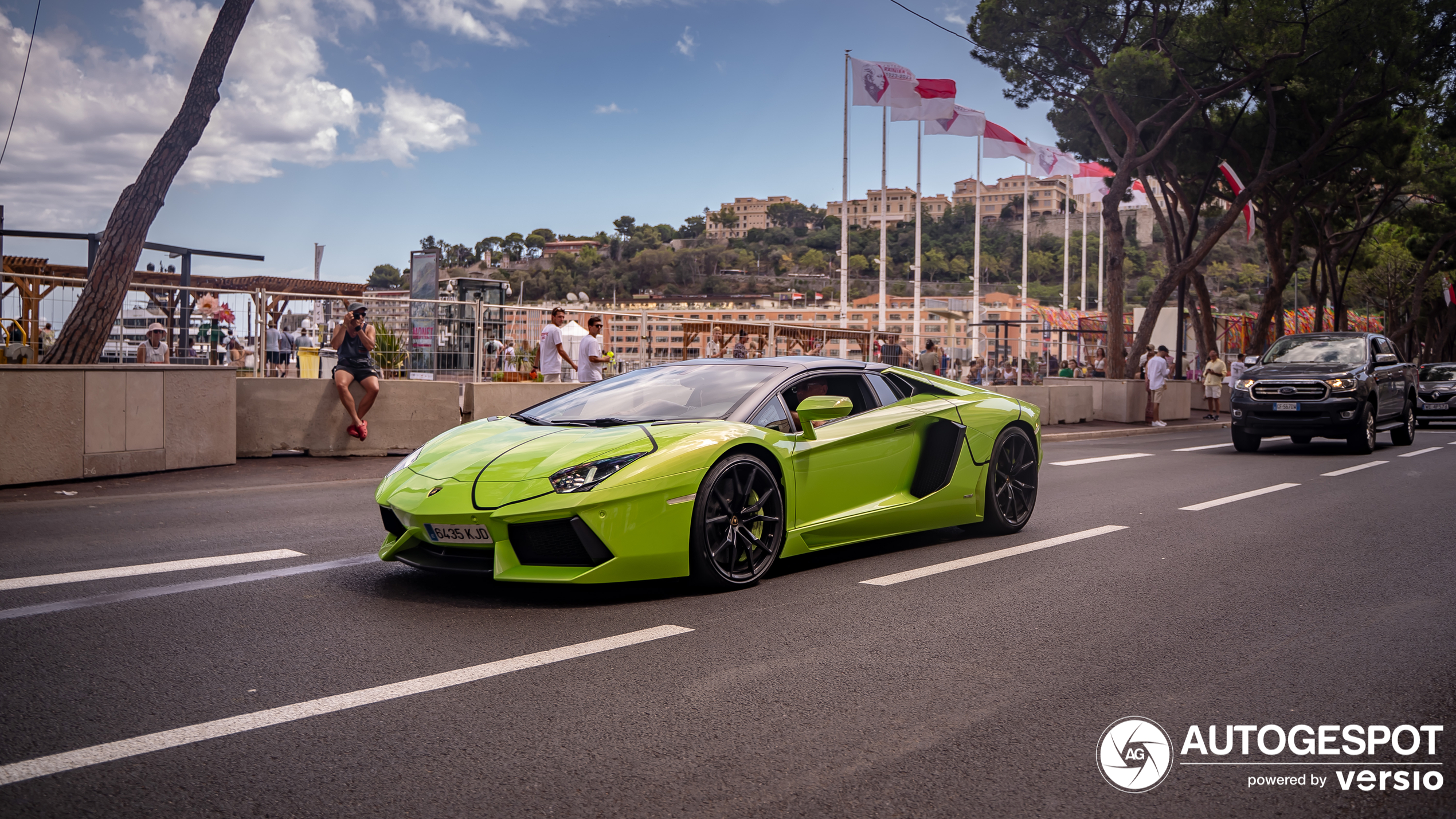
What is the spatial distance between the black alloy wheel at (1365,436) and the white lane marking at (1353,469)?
1352mm

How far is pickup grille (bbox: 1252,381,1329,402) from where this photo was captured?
15.2m

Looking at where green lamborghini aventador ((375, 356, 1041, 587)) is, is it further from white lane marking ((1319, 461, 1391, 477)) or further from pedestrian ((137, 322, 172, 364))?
pedestrian ((137, 322, 172, 364))

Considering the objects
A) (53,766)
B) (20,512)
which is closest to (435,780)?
(53,766)

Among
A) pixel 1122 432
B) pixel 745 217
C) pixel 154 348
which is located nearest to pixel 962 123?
pixel 1122 432

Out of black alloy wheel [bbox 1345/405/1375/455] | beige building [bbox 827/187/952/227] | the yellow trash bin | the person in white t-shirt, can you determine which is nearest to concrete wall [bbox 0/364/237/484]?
the yellow trash bin

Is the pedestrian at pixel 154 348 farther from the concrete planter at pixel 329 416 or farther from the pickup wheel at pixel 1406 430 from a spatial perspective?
the pickup wheel at pixel 1406 430

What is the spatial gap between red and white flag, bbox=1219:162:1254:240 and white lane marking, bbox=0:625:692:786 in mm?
27628

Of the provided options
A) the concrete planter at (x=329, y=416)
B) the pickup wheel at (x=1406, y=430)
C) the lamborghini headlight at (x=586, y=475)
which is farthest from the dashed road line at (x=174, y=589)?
the pickup wheel at (x=1406, y=430)

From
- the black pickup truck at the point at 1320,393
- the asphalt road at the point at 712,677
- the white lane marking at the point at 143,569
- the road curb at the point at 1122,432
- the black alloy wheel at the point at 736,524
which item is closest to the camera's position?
the asphalt road at the point at 712,677

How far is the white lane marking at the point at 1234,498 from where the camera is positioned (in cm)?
910

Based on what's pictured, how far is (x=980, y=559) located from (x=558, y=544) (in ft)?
9.35

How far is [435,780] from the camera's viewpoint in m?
2.90

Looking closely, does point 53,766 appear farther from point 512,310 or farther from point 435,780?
point 512,310

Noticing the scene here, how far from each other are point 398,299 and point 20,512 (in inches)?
228
